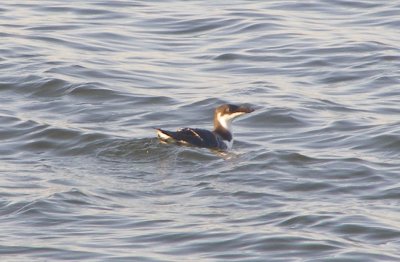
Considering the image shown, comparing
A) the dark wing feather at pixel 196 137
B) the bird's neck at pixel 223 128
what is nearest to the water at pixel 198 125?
the dark wing feather at pixel 196 137

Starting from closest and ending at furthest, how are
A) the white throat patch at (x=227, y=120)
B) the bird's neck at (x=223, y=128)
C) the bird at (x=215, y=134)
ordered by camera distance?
the bird at (x=215, y=134), the bird's neck at (x=223, y=128), the white throat patch at (x=227, y=120)

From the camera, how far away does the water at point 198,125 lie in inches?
422

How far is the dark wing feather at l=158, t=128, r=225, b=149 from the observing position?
46.3 feet

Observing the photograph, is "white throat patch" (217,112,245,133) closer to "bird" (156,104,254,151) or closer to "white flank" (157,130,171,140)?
"bird" (156,104,254,151)

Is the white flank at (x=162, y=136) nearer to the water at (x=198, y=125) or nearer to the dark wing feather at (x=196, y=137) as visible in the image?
the dark wing feather at (x=196, y=137)

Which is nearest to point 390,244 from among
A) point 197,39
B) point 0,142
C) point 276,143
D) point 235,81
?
point 276,143

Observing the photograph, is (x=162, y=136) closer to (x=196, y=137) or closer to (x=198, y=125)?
(x=196, y=137)

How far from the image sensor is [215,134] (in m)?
14.6

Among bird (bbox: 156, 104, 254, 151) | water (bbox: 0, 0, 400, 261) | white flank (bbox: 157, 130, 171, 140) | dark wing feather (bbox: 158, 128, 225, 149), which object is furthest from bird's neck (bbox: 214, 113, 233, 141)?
white flank (bbox: 157, 130, 171, 140)

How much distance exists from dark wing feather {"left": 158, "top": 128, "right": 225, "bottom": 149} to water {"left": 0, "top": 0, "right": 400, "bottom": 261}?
127 millimetres

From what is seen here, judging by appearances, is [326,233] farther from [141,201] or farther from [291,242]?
[141,201]

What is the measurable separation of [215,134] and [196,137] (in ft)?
1.21

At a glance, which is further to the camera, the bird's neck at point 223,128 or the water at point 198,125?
the bird's neck at point 223,128

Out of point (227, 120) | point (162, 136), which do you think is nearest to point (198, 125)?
point (227, 120)
